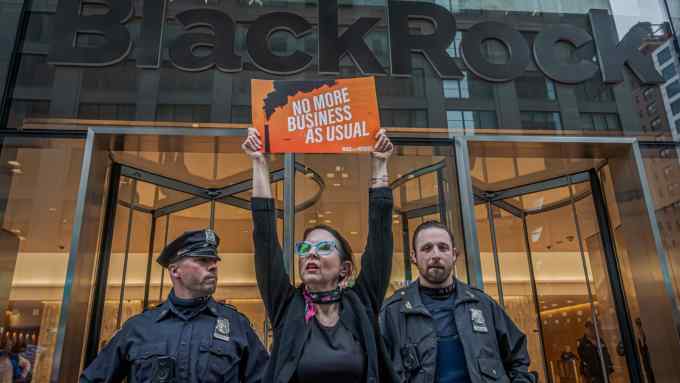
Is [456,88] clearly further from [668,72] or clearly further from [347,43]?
[668,72]

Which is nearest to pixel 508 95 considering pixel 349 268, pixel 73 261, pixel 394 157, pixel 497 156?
pixel 497 156

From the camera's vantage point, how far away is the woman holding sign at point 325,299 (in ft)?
6.53

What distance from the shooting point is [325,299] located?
2.16 metres

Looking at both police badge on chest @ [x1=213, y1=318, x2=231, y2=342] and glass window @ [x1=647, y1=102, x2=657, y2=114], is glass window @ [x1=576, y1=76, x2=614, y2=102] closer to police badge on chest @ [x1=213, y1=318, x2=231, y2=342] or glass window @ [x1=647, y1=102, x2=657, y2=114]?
glass window @ [x1=647, y1=102, x2=657, y2=114]

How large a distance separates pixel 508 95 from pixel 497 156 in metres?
0.69

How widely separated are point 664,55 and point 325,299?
235 inches

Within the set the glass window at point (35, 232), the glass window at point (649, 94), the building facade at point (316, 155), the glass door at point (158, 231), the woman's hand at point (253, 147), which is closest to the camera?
the woman's hand at point (253, 147)

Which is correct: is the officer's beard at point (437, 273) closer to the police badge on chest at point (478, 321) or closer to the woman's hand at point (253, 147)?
the police badge on chest at point (478, 321)

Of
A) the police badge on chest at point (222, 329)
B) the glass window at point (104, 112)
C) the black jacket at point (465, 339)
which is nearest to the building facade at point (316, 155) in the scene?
the glass window at point (104, 112)

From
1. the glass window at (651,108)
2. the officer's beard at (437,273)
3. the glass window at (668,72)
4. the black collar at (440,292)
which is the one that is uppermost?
the glass window at (668,72)

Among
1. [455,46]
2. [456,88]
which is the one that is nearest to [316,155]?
[456,88]

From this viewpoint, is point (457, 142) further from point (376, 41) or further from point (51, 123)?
point (51, 123)

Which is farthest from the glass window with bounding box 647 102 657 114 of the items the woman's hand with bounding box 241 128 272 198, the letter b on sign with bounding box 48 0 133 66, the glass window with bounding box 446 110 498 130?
the letter b on sign with bounding box 48 0 133 66

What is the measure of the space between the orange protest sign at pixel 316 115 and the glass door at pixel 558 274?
402 cm
